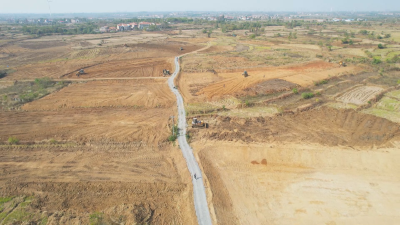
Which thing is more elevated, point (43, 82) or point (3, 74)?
point (3, 74)

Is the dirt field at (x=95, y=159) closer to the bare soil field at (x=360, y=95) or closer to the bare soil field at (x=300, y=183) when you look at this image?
the bare soil field at (x=300, y=183)

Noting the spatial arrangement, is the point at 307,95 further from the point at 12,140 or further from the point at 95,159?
the point at 12,140

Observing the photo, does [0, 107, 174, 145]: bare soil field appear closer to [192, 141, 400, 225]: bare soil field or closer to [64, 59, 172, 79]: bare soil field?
[192, 141, 400, 225]: bare soil field

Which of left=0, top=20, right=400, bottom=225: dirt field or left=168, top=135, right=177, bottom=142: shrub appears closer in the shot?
left=0, top=20, right=400, bottom=225: dirt field

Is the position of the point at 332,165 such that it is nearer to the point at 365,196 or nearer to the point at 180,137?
the point at 365,196

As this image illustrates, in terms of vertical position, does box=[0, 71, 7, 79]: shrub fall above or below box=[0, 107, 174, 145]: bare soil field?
above

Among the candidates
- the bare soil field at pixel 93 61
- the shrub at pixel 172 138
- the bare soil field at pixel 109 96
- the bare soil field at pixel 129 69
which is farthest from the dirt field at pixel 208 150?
the bare soil field at pixel 93 61

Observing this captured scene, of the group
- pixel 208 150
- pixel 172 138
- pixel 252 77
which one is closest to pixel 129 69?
pixel 252 77

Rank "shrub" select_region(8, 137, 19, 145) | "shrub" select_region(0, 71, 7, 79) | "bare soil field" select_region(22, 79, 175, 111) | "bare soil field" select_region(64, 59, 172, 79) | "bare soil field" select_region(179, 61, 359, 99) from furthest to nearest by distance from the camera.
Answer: "bare soil field" select_region(64, 59, 172, 79)
"shrub" select_region(0, 71, 7, 79)
"bare soil field" select_region(179, 61, 359, 99)
"bare soil field" select_region(22, 79, 175, 111)
"shrub" select_region(8, 137, 19, 145)

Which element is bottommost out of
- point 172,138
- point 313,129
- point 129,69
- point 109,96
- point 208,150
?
point 208,150

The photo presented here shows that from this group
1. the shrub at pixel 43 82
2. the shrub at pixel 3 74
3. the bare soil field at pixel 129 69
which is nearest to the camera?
the shrub at pixel 43 82

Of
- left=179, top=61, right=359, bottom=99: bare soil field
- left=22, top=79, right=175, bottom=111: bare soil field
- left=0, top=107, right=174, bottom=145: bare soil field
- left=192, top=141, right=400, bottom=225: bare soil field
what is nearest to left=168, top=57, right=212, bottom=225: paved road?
left=192, top=141, right=400, bottom=225: bare soil field
